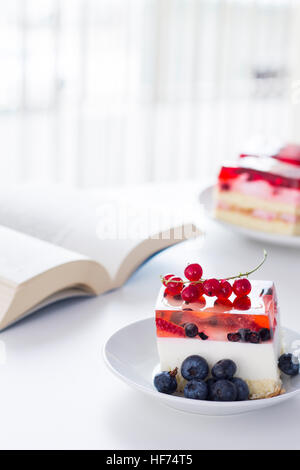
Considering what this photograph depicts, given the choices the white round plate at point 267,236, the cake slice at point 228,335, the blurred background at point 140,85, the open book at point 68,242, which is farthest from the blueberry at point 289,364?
the blurred background at point 140,85

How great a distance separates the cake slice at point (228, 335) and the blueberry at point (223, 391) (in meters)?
0.05

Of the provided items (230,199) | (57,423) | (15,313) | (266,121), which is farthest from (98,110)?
(57,423)

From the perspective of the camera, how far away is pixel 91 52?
3.11 m

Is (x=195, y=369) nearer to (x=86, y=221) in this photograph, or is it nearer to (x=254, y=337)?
(x=254, y=337)

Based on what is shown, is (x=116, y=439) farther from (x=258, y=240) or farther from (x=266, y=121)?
(x=266, y=121)

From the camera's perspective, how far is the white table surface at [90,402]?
2.30ft

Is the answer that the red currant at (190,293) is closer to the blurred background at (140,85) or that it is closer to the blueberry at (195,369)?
the blueberry at (195,369)

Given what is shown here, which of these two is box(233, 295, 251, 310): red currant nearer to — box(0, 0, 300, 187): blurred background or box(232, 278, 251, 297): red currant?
box(232, 278, 251, 297): red currant

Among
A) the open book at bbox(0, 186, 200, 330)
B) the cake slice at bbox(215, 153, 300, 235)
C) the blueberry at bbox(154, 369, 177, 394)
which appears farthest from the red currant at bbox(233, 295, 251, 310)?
the cake slice at bbox(215, 153, 300, 235)

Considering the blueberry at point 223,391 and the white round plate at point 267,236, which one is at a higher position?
the blueberry at point 223,391

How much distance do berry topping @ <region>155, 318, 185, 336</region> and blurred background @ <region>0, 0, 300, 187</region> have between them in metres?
2.34

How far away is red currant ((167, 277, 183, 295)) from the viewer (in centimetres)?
79

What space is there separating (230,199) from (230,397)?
2.51ft

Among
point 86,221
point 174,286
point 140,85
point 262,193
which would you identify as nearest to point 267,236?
point 262,193
